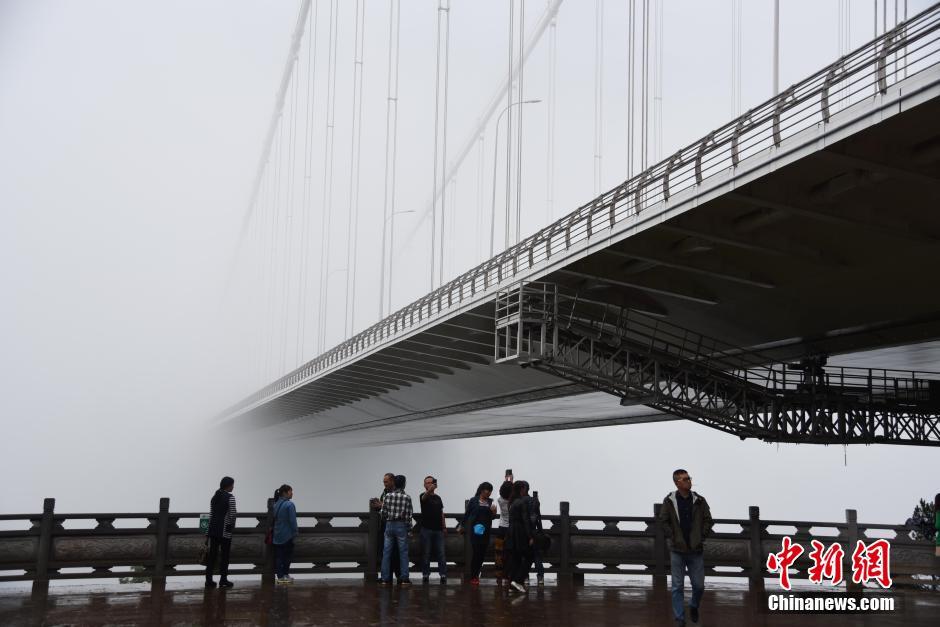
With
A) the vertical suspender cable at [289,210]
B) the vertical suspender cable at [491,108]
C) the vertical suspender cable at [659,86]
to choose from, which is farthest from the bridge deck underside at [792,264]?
the vertical suspender cable at [289,210]

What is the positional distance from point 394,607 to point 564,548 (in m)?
4.71

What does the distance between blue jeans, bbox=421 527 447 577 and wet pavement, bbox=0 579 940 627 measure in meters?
0.29

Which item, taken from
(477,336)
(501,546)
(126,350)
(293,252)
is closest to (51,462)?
(126,350)

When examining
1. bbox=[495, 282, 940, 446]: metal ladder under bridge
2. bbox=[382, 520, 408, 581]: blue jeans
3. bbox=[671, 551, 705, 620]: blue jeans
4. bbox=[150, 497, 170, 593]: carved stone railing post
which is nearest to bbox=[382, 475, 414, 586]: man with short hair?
bbox=[382, 520, 408, 581]: blue jeans

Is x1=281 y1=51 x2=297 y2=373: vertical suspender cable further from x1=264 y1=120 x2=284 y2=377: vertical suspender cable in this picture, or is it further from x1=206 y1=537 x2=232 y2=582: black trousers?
x1=206 y1=537 x2=232 y2=582: black trousers

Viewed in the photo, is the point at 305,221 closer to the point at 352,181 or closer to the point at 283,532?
the point at 352,181

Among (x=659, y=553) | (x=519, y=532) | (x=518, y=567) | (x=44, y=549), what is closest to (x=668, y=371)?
(x=659, y=553)

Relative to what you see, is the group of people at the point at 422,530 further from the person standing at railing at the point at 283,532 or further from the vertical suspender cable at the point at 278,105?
the vertical suspender cable at the point at 278,105

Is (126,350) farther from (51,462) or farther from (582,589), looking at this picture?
(582,589)

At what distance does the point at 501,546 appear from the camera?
1756 cm

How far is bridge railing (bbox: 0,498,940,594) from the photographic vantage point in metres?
15.1

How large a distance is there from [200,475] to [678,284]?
79.2m

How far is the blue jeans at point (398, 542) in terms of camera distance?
50.6 feet

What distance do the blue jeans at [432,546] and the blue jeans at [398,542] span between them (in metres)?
0.44
